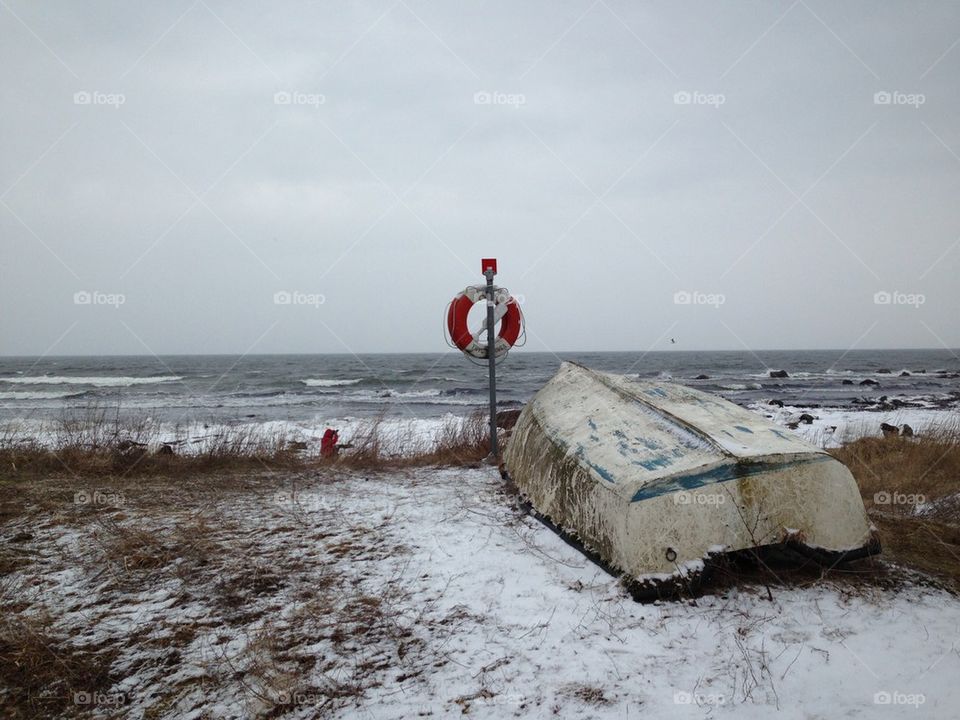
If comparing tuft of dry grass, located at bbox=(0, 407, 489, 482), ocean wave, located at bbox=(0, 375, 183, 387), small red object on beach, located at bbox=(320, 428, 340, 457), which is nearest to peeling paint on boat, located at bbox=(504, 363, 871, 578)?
tuft of dry grass, located at bbox=(0, 407, 489, 482)

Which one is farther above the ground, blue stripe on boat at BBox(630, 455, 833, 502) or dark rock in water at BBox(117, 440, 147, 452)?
blue stripe on boat at BBox(630, 455, 833, 502)

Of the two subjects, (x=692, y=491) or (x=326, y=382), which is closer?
(x=692, y=491)

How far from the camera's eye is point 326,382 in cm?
2670

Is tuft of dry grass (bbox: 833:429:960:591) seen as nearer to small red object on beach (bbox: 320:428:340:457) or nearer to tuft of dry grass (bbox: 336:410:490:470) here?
tuft of dry grass (bbox: 336:410:490:470)

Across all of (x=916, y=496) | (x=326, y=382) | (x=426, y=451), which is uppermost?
(x=916, y=496)

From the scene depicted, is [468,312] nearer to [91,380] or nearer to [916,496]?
[916,496]

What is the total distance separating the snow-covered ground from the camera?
6.86ft

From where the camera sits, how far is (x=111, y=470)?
19.2 ft

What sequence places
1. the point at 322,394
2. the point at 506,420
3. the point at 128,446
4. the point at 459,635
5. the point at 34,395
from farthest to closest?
the point at 34,395, the point at 322,394, the point at 506,420, the point at 128,446, the point at 459,635

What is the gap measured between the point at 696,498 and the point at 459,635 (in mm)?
1431

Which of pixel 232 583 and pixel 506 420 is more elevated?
pixel 506 420

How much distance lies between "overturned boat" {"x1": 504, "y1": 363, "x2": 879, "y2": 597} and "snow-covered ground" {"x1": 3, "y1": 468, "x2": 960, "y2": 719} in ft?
0.64

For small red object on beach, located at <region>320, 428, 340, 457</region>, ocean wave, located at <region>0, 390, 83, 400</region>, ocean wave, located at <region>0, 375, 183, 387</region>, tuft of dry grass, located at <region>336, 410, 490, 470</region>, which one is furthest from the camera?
ocean wave, located at <region>0, 375, 183, 387</region>

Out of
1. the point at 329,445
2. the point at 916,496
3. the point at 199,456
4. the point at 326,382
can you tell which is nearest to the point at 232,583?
the point at 199,456
